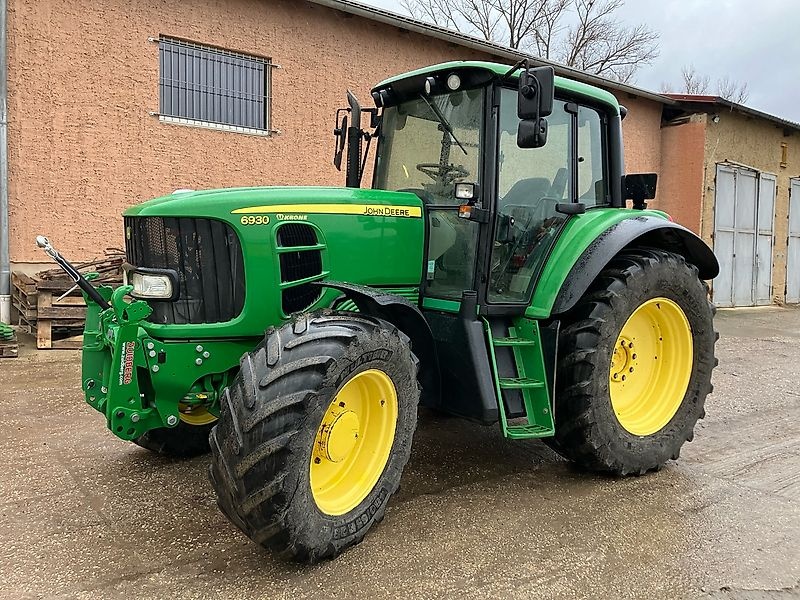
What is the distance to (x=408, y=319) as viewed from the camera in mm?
3525

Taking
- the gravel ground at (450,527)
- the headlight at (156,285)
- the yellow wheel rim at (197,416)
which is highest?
the headlight at (156,285)

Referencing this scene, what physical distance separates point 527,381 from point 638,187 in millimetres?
1692

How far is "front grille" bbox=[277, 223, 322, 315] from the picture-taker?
336 cm

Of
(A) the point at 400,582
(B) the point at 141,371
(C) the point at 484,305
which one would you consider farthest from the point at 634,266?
(B) the point at 141,371

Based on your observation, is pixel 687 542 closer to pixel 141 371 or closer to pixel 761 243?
pixel 141 371

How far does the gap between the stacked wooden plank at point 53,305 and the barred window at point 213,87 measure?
8.14ft

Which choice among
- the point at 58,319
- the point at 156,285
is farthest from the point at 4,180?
the point at 156,285

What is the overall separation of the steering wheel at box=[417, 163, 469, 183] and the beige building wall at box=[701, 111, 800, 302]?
12123mm

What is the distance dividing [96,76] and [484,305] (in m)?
6.87

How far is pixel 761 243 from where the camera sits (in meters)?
16.0

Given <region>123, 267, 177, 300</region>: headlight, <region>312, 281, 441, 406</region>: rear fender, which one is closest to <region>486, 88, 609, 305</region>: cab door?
<region>312, 281, 441, 406</region>: rear fender

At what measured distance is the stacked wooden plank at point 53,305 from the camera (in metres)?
7.50

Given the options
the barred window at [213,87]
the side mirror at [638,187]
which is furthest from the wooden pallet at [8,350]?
the side mirror at [638,187]

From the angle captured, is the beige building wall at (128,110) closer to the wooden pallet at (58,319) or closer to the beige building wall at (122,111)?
the beige building wall at (122,111)
